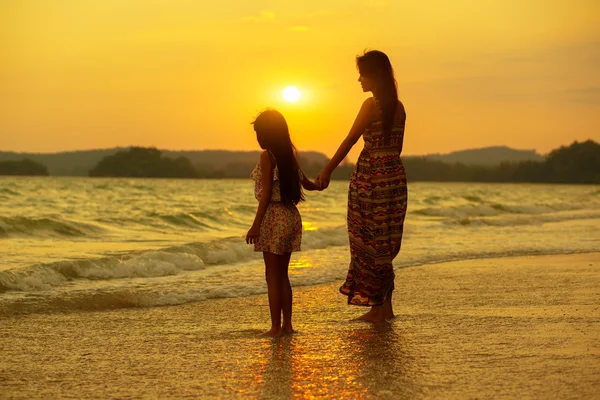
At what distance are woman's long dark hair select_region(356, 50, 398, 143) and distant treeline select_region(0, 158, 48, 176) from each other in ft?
225

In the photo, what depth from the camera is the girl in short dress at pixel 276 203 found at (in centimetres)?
582

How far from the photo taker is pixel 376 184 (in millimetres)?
6168

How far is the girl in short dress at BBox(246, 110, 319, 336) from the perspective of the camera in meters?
5.82

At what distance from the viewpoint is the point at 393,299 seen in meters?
Result: 7.82

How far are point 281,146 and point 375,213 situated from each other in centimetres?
95

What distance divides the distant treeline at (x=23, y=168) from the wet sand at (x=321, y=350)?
67.1 metres

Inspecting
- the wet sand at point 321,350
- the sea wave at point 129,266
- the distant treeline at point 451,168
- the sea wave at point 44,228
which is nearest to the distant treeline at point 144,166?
the distant treeline at point 451,168

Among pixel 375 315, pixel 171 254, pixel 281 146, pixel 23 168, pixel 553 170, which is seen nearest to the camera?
pixel 281 146

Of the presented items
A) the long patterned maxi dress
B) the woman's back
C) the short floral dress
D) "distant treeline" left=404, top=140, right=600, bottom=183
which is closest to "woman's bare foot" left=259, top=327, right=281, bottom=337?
the short floral dress

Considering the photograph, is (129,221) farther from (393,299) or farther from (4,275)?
(393,299)

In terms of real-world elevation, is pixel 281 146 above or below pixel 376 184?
above

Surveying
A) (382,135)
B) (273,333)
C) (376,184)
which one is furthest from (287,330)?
(382,135)

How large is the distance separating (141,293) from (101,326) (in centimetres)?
175

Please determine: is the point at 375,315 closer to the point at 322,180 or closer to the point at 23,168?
the point at 322,180
